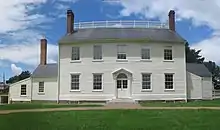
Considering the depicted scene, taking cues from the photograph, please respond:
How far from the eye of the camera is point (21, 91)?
1634 inches

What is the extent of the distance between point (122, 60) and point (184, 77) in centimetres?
662

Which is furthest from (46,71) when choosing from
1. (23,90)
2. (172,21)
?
(172,21)

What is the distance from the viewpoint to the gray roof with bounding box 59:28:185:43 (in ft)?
118

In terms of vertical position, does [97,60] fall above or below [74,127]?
above

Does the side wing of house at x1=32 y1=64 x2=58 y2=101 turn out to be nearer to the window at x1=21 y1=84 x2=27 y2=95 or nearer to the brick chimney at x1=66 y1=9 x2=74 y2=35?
the window at x1=21 y1=84 x2=27 y2=95

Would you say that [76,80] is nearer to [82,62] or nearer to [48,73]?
[82,62]

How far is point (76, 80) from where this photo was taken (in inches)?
1410

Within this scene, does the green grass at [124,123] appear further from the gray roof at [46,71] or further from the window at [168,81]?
the gray roof at [46,71]

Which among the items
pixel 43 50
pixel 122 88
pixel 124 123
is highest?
pixel 43 50

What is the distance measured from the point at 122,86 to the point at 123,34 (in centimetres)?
553

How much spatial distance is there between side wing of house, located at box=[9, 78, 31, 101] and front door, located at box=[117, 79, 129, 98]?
37.7 ft

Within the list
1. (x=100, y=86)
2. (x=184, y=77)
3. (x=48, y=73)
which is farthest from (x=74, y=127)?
(x=48, y=73)

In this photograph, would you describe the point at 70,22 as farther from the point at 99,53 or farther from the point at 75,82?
the point at 75,82

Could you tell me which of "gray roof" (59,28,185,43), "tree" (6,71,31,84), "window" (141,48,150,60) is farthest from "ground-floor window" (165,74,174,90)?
"tree" (6,71,31,84)
